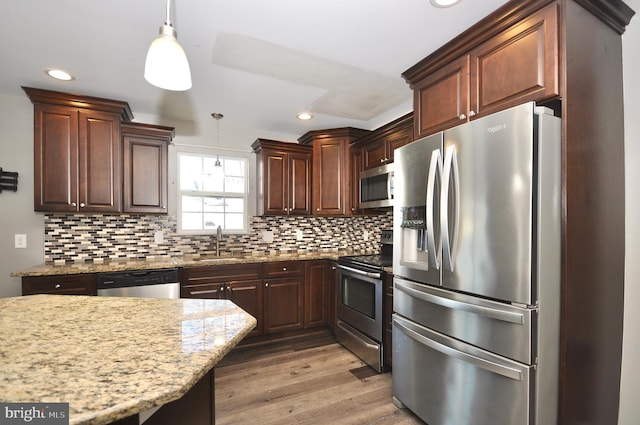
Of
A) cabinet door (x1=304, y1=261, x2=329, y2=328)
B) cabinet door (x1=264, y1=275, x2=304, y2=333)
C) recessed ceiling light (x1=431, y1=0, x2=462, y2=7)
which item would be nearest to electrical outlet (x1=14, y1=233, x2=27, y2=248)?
cabinet door (x1=264, y1=275, x2=304, y2=333)

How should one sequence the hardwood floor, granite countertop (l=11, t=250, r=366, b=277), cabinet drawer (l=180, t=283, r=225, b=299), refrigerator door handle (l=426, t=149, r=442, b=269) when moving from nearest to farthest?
refrigerator door handle (l=426, t=149, r=442, b=269)
the hardwood floor
granite countertop (l=11, t=250, r=366, b=277)
cabinet drawer (l=180, t=283, r=225, b=299)

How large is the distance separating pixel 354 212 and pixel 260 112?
5.00 ft

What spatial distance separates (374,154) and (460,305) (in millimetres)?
2018

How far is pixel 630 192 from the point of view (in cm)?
159

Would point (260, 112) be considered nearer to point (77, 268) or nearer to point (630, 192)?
point (77, 268)

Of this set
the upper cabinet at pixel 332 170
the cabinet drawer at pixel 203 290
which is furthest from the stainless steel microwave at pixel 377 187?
the cabinet drawer at pixel 203 290

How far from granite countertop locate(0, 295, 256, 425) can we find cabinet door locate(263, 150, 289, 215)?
2.12m

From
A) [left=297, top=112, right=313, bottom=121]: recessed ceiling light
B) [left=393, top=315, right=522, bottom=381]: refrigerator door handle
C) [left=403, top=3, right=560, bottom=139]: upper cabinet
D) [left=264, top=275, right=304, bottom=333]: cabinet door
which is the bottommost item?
[left=264, top=275, right=304, bottom=333]: cabinet door

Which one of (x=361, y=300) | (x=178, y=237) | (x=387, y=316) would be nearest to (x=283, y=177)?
(x=178, y=237)

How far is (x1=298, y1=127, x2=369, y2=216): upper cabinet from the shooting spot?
11.6 ft

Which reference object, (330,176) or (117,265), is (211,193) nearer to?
(117,265)

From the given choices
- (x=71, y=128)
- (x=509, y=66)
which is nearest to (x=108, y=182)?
(x=71, y=128)

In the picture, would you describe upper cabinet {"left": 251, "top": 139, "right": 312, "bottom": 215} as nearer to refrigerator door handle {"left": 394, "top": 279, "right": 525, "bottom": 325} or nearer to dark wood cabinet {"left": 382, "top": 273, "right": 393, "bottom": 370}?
dark wood cabinet {"left": 382, "top": 273, "right": 393, "bottom": 370}

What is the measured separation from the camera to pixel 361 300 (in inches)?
111
